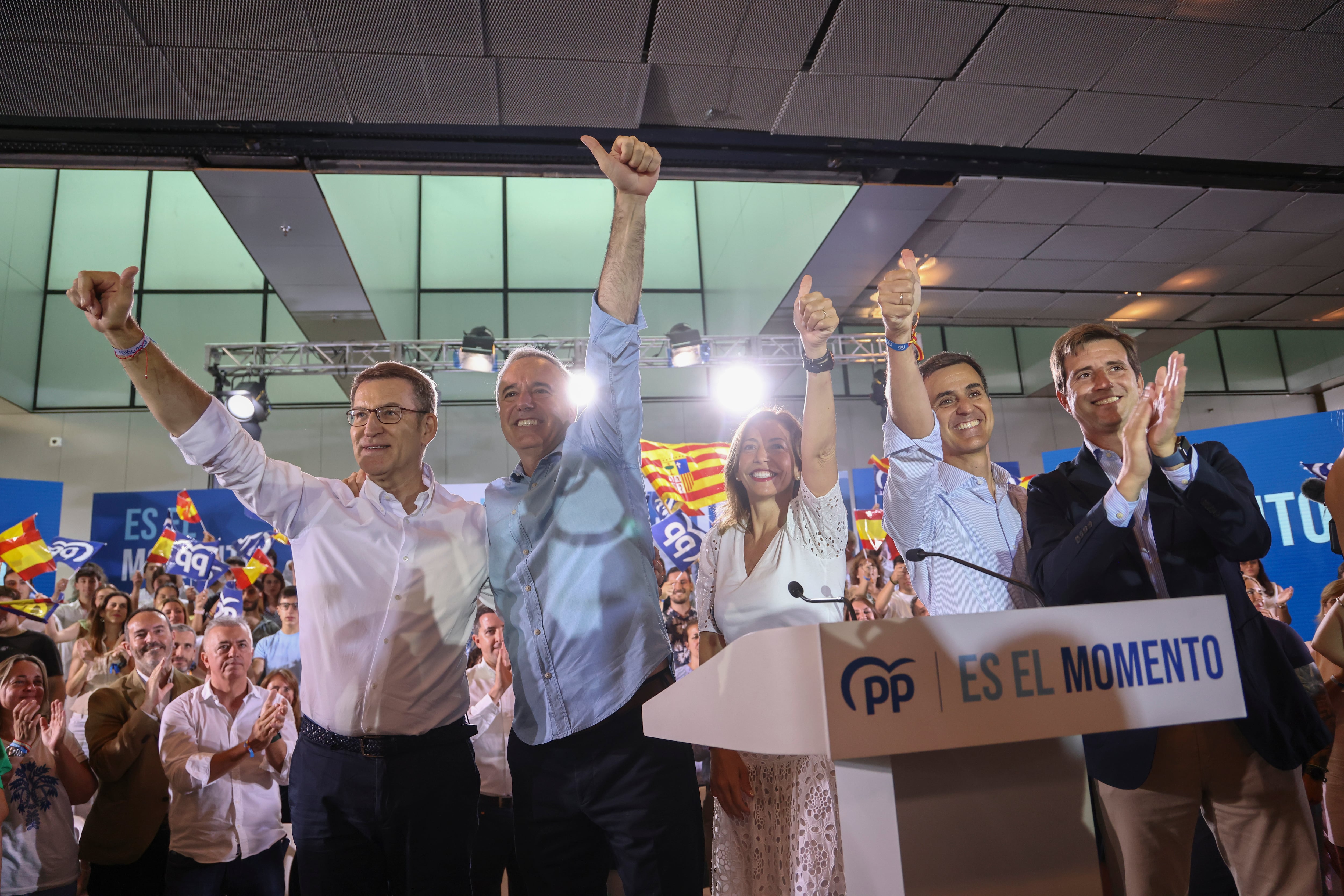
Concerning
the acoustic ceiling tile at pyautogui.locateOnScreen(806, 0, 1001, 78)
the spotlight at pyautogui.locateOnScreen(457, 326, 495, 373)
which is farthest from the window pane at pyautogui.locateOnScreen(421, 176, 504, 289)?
the acoustic ceiling tile at pyautogui.locateOnScreen(806, 0, 1001, 78)

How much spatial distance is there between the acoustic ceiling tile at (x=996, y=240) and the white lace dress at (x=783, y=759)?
5504mm

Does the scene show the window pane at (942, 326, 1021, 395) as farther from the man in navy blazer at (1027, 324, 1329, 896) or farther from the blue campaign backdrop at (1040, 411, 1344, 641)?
the man in navy blazer at (1027, 324, 1329, 896)

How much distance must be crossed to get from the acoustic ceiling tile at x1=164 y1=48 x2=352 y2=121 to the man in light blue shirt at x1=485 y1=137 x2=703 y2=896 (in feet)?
10.9

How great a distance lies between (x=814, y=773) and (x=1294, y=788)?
2.93ft

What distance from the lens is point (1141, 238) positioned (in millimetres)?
7148

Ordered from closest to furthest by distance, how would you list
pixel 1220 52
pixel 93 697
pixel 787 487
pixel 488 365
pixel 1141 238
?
pixel 787 487 → pixel 93 697 → pixel 1220 52 → pixel 1141 238 → pixel 488 365

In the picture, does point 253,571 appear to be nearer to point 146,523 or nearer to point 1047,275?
point 146,523

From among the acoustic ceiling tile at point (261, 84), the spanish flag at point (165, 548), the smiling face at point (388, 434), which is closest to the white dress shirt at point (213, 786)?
the smiling face at point (388, 434)

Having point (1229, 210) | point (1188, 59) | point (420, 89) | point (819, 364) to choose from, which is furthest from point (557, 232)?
point (819, 364)

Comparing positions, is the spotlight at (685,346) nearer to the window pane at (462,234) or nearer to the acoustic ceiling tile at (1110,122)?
the window pane at (462,234)

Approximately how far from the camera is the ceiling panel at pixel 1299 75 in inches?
180

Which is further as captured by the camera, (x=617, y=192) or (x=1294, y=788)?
(x=617, y=192)

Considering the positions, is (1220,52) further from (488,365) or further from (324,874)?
(488,365)

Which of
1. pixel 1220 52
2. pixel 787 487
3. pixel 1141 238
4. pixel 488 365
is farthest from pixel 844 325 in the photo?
pixel 787 487
